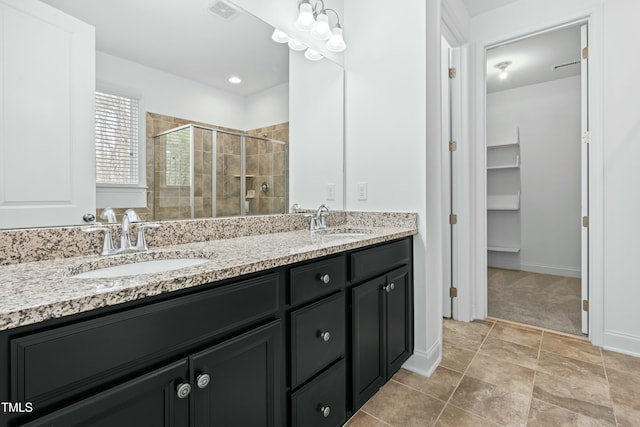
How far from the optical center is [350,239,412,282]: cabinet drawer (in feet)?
4.53

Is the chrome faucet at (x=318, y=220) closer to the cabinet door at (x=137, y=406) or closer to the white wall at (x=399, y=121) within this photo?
the white wall at (x=399, y=121)

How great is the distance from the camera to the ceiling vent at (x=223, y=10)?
58.4 inches

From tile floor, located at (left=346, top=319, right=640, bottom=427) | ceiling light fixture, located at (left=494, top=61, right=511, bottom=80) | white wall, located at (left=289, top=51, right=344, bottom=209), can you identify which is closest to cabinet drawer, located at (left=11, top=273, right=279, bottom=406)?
tile floor, located at (left=346, top=319, right=640, bottom=427)

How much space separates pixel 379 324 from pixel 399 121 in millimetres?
1221

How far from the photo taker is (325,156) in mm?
2129

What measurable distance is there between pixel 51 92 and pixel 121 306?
81 cm

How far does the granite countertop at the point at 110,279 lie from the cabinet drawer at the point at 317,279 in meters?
0.04

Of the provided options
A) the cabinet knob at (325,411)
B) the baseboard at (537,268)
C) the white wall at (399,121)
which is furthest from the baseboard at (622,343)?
the baseboard at (537,268)

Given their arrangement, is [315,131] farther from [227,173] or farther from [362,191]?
[227,173]

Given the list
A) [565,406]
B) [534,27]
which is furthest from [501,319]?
[534,27]

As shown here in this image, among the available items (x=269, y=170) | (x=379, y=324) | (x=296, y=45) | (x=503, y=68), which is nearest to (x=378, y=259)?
(x=379, y=324)

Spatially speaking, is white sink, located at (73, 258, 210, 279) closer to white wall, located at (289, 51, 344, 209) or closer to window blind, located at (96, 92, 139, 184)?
window blind, located at (96, 92, 139, 184)

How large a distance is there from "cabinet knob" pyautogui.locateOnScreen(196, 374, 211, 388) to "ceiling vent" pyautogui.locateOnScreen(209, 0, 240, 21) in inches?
61.0

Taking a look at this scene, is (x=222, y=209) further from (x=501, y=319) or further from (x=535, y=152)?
(x=535, y=152)
